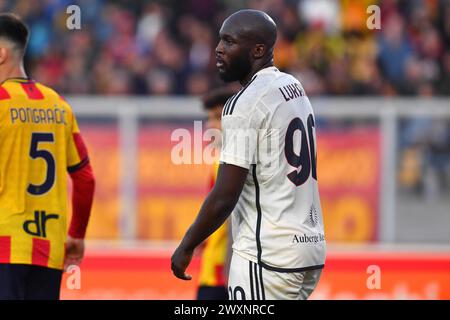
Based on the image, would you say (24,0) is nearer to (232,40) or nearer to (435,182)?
(435,182)

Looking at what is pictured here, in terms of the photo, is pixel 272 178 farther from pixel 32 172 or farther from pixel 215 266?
pixel 215 266

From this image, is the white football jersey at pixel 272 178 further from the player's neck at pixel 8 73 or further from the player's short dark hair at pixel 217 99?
the player's short dark hair at pixel 217 99

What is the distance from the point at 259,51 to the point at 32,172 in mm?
1700

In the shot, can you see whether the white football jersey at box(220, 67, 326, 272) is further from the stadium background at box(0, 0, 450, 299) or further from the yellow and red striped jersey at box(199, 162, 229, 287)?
the stadium background at box(0, 0, 450, 299)

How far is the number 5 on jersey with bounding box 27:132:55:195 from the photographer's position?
614cm

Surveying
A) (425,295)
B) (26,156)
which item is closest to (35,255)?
(26,156)

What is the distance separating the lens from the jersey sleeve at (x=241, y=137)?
500cm

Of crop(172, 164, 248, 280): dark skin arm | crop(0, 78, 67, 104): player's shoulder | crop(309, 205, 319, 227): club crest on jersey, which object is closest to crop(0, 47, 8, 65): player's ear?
crop(0, 78, 67, 104): player's shoulder

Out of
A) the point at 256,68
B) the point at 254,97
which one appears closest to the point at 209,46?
the point at 256,68

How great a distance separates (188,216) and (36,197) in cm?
537

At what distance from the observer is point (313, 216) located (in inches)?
205

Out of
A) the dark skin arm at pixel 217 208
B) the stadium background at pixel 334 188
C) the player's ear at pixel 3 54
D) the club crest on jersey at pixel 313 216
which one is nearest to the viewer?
the dark skin arm at pixel 217 208

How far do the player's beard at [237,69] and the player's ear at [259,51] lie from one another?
4cm

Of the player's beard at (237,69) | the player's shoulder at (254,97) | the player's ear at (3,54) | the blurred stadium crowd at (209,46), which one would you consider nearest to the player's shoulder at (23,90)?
the player's ear at (3,54)
